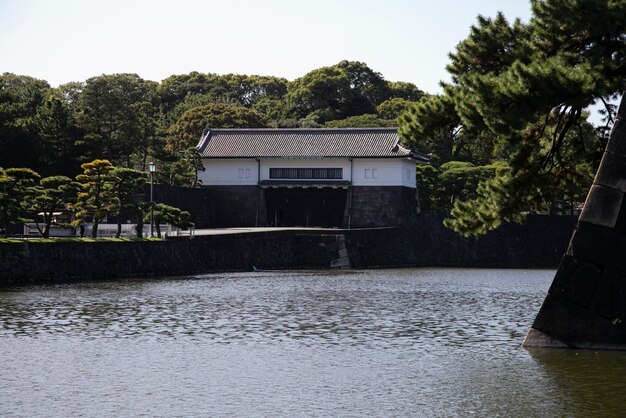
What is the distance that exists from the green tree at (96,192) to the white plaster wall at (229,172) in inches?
728

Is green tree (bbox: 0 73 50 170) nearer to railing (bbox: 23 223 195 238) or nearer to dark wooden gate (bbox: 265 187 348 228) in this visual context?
railing (bbox: 23 223 195 238)

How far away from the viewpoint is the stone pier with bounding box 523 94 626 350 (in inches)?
620

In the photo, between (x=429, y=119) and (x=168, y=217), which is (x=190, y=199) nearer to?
(x=168, y=217)

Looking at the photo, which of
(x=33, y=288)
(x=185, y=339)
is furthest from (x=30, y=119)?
(x=185, y=339)

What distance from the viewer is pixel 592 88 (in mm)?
15445

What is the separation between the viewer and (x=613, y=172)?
1584 cm

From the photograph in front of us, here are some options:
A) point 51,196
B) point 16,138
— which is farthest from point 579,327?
point 16,138

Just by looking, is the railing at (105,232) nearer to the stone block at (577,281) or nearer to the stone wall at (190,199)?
the stone wall at (190,199)

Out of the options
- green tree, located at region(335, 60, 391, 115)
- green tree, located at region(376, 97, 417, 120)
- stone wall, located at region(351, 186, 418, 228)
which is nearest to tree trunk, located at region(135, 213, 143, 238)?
stone wall, located at region(351, 186, 418, 228)

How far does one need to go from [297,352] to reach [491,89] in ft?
18.8

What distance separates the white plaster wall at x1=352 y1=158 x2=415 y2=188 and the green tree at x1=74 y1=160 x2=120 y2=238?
19.2m

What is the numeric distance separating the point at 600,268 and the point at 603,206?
1029mm

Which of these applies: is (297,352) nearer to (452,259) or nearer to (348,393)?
(348,393)

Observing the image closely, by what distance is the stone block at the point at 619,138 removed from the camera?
51.6 ft
